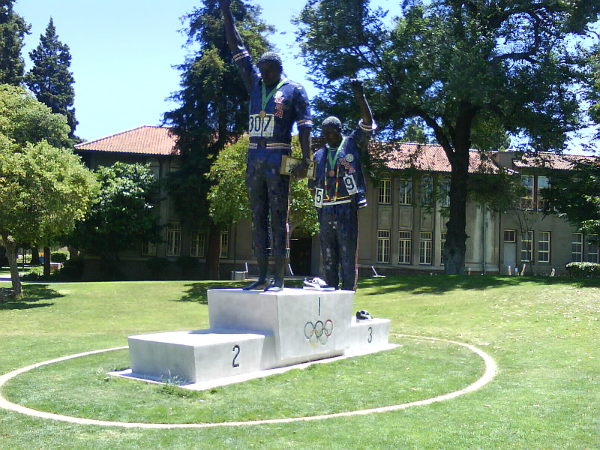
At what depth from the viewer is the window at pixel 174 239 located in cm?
4297

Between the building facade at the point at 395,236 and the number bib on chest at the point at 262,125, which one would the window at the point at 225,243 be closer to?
the building facade at the point at 395,236

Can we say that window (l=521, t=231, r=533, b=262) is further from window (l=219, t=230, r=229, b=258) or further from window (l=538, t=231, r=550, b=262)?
window (l=219, t=230, r=229, b=258)

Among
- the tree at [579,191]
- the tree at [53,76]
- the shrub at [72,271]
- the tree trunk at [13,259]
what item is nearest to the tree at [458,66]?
the tree at [579,191]

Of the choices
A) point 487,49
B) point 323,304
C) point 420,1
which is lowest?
point 323,304

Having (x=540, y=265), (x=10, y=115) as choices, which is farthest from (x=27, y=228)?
A: (x=540, y=265)

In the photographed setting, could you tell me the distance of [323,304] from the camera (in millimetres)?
9453

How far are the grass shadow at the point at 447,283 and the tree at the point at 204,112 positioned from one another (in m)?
15.0

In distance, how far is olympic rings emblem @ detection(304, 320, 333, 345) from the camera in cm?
912

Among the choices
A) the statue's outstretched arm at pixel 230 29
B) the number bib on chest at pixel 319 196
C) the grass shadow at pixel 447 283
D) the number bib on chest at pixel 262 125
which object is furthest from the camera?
the grass shadow at pixel 447 283

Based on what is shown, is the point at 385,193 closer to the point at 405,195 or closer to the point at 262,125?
the point at 405,195

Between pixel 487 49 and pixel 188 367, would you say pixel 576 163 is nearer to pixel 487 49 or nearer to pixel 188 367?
pixel 487 49

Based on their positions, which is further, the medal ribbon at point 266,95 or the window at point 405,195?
the window at point 405,195

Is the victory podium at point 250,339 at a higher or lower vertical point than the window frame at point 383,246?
lower

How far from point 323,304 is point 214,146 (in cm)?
3052
